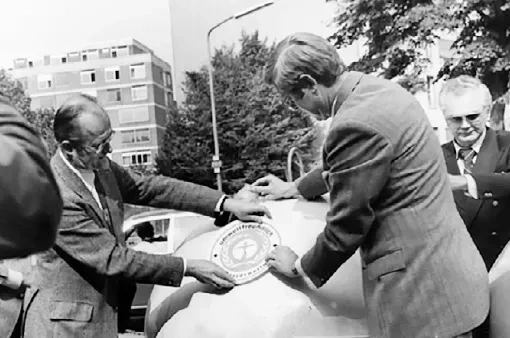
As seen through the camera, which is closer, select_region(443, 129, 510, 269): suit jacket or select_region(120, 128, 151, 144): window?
select_region(443, 129, 510, 269): suit jacket

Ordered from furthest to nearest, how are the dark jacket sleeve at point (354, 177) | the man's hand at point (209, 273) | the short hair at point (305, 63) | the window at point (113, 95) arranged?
the window at point (113, 95) < the man's hand at point (209, 273) < the short hair at point (305, 63) < the dark jacket sleeve at point (354, 177)

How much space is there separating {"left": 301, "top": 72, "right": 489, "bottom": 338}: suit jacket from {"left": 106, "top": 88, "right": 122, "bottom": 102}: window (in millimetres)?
10923

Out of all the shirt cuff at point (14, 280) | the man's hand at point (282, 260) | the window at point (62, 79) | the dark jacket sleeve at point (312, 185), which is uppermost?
the window at point (62, 79)

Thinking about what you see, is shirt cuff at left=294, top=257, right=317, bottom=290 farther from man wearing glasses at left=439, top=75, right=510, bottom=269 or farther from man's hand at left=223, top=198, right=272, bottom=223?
man wearing glasses at left=439, top=75, right=510, bottom=269

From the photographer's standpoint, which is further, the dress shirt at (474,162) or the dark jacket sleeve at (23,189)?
the dress shirt at (474,162)

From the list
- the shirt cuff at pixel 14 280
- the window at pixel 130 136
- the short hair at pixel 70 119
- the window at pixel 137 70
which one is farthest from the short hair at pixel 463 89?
the window at pixel 137 70

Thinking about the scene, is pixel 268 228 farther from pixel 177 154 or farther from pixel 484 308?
pixel 177 154

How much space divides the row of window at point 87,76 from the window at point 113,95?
20 centimetres

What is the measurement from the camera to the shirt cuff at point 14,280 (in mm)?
2727

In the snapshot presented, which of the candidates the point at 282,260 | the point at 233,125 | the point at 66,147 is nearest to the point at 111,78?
the point at 233,125

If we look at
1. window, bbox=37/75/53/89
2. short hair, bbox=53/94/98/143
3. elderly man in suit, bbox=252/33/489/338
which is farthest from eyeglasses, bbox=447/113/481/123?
window, bbox=37/75/53/89

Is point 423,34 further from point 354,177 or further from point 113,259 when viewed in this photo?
point 354,177

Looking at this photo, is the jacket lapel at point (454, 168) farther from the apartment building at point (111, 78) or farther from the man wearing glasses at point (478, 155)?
the apartment building at point (111, 78)

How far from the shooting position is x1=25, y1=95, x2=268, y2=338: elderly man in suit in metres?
2.30
